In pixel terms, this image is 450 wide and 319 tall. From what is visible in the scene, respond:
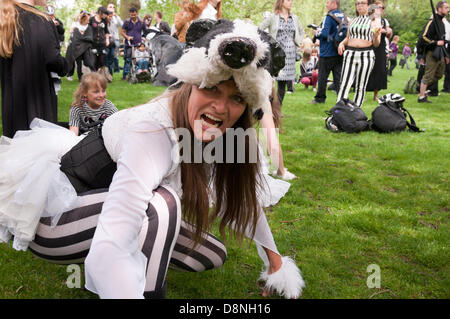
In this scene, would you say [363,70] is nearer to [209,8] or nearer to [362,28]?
[362,28]

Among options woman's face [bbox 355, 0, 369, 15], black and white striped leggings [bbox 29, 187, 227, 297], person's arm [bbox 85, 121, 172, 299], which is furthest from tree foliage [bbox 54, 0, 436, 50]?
person's arm [bbox 85, 121, 172, 299]

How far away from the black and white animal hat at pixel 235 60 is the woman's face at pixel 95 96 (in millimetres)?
2574

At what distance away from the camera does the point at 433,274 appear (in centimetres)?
256

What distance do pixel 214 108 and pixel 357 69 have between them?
5559mm

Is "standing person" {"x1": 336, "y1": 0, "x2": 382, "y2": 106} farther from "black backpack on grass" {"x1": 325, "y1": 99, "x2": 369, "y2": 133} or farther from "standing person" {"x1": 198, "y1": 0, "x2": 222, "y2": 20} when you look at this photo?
"standing person" {"x1": 198, "y1": 0, "x2": 222, "y2": 20}

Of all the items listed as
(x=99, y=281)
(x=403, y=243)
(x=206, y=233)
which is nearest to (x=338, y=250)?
(x=403, y=243)

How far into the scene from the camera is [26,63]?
135 inches

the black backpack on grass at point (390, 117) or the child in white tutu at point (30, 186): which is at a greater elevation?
the child in white tutu at point (30, 186)

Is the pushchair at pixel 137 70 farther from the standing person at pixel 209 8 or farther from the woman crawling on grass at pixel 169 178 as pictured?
the woman crawling on grass at pixel 169 178

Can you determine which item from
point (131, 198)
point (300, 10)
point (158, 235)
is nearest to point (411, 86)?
point (158, 235)

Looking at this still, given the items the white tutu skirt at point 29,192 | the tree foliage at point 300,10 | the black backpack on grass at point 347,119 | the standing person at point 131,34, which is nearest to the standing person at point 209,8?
the black backpack on grass at point 347,119

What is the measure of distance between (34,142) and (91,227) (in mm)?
553

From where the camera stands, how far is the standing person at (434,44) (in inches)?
355

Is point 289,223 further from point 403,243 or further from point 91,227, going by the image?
point 91,227
